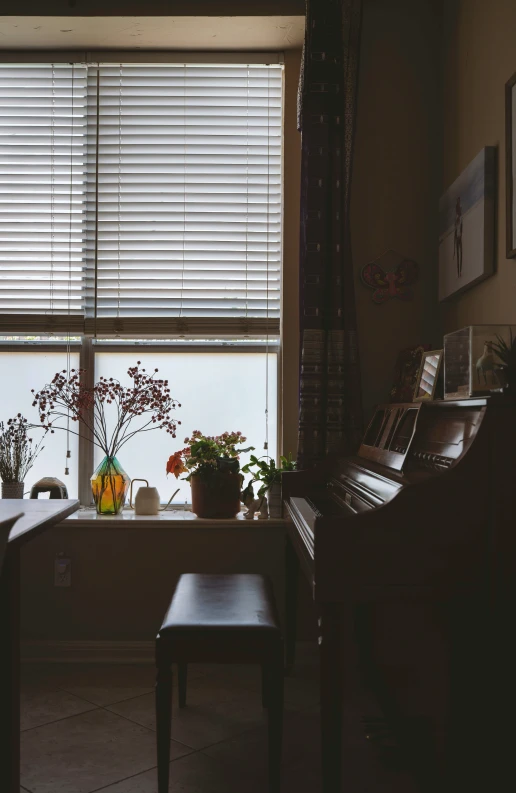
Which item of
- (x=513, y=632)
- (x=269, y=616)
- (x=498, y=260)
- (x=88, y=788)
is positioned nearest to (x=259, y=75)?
(x=498, y=260)

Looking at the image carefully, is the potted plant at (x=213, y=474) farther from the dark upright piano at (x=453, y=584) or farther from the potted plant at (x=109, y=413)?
the dark upright piano at (x=453, y=584)

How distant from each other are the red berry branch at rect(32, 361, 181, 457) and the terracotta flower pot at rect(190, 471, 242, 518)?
0.28 metres

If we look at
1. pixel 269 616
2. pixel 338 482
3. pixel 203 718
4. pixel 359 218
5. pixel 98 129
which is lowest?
pixel 203 718

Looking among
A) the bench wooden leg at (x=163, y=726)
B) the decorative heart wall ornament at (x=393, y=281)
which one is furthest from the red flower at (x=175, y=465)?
the bench wooden leg at (x=163, y=726)

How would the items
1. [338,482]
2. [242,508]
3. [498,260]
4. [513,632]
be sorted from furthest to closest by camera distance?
[242,508]
[338,482]
[498,260]
[513,632]

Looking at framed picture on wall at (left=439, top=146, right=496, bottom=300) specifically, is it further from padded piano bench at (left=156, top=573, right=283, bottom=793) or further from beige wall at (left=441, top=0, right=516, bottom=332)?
padded piano bench at (left=156, top=573, right=283, bottom=793)

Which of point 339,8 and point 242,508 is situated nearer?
point 339,8

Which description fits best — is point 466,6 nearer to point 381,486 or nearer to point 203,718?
point 381,486

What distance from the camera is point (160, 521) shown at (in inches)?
121

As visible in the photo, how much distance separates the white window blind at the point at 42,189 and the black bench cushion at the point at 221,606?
1.62 meters

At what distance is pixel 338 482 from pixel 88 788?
1281 millimetres

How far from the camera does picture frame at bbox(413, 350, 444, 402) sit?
2.34m

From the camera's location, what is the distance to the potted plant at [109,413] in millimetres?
3191

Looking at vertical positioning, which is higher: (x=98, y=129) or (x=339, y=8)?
(x=339, y=8)
